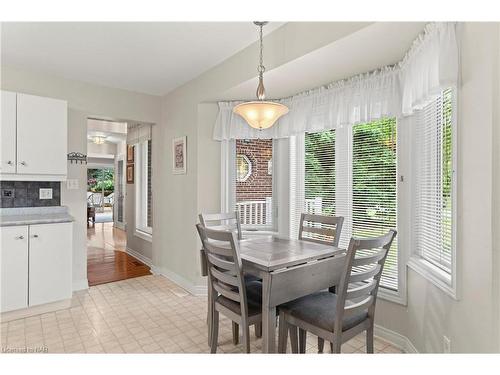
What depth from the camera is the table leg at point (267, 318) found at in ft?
5.52

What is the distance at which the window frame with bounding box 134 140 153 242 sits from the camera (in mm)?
4949

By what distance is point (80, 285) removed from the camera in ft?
11.3

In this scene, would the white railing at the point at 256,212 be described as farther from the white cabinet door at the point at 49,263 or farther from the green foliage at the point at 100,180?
the green foliage at the point at 100,180

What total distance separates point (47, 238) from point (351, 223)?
113 inches

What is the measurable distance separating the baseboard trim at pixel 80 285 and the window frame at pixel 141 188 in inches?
55.2

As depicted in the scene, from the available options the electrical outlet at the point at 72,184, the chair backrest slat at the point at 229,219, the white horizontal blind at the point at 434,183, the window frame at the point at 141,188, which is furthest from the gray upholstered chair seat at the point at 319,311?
the window frame at the point at 141,188

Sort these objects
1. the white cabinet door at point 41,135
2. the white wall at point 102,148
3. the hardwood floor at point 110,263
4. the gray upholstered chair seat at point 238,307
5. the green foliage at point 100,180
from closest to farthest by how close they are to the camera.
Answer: the gray upholstered chair seat at point 238,307
the white cabinet door at point 41,135
the hardwood floor at point 110,263
the white wall at point 102,148
the green foliage at point 100,180

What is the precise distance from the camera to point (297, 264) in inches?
74.8

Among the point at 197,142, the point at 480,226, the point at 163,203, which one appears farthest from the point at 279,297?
the point at 163,203

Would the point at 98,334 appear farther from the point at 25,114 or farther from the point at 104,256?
the point at 104,256

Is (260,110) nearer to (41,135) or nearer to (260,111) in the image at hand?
(260,111)

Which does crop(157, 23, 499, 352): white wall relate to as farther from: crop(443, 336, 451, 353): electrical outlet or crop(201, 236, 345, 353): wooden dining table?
crop(201, 236, 345, 353): wooden dining table

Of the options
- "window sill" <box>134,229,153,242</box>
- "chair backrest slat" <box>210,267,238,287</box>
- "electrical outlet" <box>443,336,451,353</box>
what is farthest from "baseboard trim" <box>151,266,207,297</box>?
"electrical outlet" <box>443,336,451,353</box>

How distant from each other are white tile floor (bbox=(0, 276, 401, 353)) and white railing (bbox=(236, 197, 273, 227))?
102 centimetres
